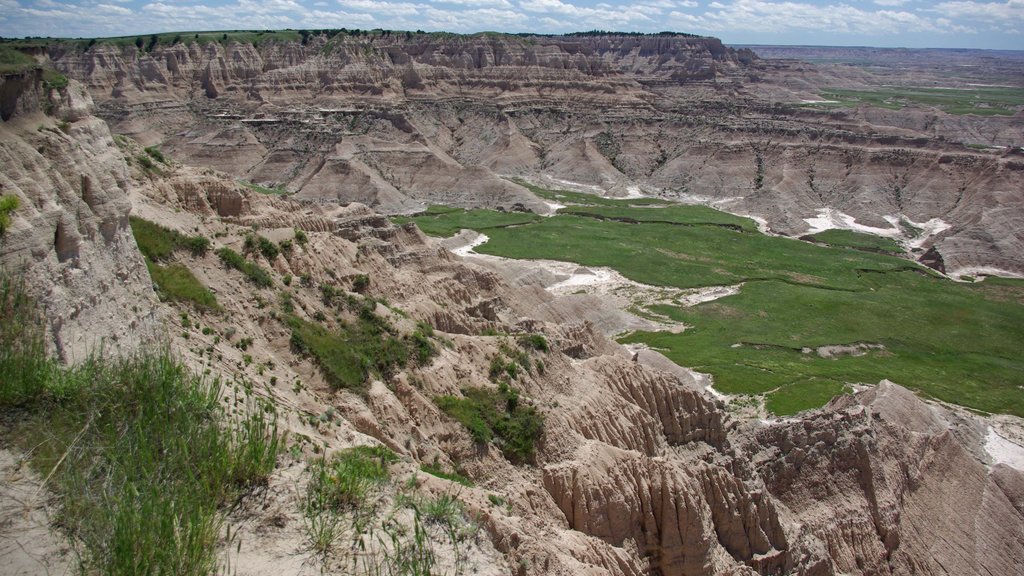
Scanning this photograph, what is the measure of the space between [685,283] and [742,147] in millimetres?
51571

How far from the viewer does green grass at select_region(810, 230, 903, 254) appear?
82.4 m

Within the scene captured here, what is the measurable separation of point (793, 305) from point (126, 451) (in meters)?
58.9

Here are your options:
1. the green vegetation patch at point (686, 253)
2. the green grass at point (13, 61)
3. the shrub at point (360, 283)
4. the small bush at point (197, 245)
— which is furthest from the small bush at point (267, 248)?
the green vegetation patch at point (686, 253)

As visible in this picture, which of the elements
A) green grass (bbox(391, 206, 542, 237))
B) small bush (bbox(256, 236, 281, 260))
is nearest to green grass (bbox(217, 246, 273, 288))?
small bush (bbox(256, 236, 281, 260))

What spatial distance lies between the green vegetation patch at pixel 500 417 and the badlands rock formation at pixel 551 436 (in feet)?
1.06

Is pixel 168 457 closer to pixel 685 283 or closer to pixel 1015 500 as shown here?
pixel 1015 500

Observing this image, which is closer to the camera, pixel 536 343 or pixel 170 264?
pixel 170 264

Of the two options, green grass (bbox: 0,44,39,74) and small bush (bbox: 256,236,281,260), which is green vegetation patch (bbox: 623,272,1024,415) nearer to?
small bush (bbox: 256,236,281,260)

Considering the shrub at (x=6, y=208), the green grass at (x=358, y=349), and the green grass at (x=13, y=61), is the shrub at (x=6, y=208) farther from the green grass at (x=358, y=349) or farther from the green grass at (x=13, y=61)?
the green grass at (x=358, y=349)

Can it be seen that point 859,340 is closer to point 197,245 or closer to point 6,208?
point 197,245

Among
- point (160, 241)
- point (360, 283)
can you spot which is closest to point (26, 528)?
point (160, 241)

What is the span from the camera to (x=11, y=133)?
13953mm

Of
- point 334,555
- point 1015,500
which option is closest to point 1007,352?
point 1015,500

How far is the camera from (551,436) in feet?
68.5
